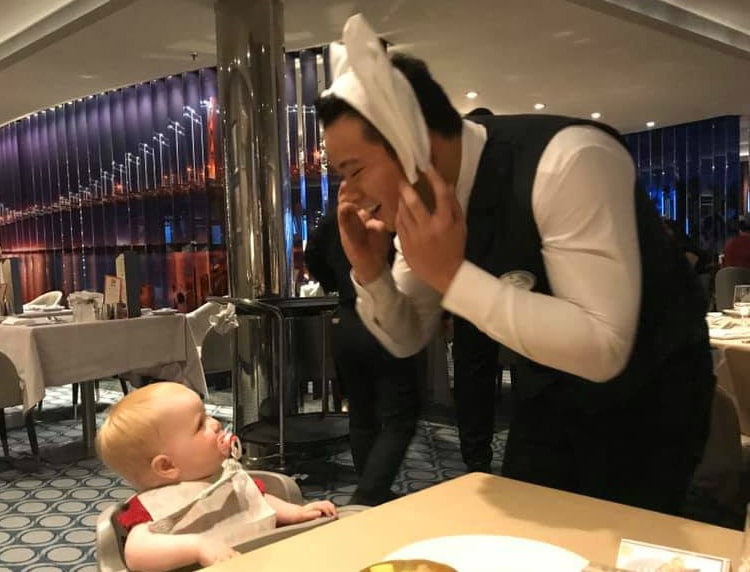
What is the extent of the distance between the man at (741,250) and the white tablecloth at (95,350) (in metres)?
4.75

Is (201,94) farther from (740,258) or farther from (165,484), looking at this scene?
(165,484)

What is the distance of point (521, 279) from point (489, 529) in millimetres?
323

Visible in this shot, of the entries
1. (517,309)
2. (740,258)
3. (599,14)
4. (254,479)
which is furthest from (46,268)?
(517,309)

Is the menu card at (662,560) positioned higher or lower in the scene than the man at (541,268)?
lower

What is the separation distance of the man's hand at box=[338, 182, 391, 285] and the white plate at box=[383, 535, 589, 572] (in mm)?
488

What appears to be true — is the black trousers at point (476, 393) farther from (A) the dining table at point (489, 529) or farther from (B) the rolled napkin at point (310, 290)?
(B) the rolled napkin at point (310, 290)

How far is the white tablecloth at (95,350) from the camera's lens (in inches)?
159

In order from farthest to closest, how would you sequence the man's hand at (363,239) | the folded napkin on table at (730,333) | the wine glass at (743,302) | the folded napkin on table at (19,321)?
the folded napkin on table at (19,321), the wine glass at (743,302), the folded napkin on table at (730,333), the man's hand at (363,239)

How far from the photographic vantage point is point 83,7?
5.06 m

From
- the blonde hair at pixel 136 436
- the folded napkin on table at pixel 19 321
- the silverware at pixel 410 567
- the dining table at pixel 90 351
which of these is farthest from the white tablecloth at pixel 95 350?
the silverware at pixel 410 567

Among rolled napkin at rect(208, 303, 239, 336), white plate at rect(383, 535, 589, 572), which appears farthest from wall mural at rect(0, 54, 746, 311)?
white plate at rect(383, 535, 589, 572)

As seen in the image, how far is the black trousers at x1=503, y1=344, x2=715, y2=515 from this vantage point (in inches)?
41.4

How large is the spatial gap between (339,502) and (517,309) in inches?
108

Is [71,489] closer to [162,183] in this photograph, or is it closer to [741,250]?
[162,183]
